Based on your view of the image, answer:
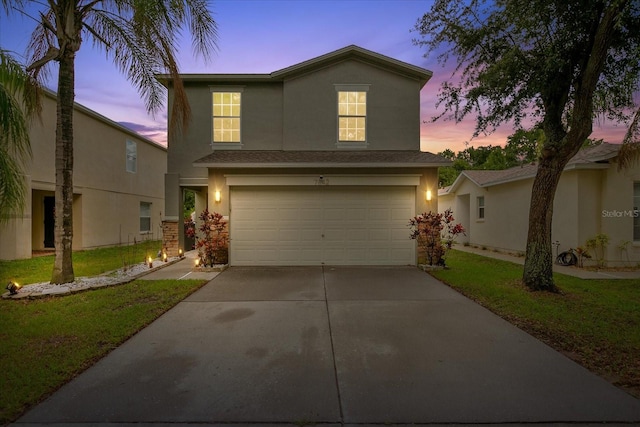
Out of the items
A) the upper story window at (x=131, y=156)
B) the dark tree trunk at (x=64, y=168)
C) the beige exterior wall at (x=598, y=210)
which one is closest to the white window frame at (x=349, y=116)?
the beige exterior wall at (x=598, y=210)

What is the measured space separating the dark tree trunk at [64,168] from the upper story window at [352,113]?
287 inches

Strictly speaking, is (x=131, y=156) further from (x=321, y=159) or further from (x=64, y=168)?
(x=321, y=159)

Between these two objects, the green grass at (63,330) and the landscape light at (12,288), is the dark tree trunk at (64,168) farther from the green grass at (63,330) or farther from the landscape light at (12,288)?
the green grass at (63,330)

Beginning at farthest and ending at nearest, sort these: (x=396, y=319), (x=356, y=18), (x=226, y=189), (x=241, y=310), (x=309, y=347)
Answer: (x=356, y=18) → (x=226, y=189) → (x=241, y=310) → (x=396, y=319) → (x=309, y=347)

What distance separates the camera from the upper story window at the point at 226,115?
11.7 metres

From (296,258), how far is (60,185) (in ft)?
20.0

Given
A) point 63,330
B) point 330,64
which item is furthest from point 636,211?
point 63,330

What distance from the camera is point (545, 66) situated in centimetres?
715

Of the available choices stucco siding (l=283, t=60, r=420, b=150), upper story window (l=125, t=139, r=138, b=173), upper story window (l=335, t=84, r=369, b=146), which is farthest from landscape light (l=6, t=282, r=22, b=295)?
upper story window (l=125, t=139, r=138, b=173)

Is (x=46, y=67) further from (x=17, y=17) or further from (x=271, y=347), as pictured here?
(x=271, y=347)

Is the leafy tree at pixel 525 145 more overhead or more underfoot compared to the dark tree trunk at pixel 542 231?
more overhead

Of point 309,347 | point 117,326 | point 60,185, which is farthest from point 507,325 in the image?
point 60,185

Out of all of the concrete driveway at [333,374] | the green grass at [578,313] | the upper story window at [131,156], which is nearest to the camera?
the concrete driveway at [333,374]

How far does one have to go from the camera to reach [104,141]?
16391 millimetres
